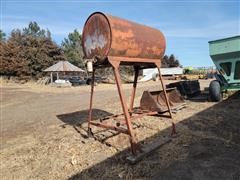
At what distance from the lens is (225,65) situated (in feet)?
32.8

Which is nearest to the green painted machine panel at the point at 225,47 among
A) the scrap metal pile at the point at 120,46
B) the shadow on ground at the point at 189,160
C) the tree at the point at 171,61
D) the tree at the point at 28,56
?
the shadow on ground at the point at 189,160

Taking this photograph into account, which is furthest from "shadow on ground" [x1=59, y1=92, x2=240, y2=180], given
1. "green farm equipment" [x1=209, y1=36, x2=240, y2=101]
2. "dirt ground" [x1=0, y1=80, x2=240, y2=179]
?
"green farm equipment" [x1=209, y1=36, x2=240, y2=101]

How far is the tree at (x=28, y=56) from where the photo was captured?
33.9 meters

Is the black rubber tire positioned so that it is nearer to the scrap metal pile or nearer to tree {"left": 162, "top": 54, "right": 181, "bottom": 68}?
the scrap metal pile

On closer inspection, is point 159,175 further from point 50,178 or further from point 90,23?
point 90,23

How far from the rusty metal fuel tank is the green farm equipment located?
16.0 feet

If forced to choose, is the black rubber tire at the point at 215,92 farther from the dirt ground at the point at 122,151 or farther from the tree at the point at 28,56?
the tree at the point at 28,56

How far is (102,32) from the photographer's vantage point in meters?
4.72

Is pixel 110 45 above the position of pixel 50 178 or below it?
above

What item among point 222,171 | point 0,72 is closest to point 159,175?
point 222,171

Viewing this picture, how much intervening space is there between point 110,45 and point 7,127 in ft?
16.4

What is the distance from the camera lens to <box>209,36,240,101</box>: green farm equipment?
9.30m

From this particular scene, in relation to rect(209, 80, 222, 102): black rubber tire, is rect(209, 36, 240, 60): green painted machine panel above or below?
above

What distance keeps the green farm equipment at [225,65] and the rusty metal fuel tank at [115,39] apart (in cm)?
487
